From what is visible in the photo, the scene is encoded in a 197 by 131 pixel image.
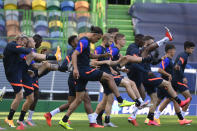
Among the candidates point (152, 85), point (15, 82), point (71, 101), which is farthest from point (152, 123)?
point (15, 82)

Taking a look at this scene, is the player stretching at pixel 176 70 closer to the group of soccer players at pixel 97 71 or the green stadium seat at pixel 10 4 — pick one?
the group of soccer players at pixel 97 71

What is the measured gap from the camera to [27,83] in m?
12.6

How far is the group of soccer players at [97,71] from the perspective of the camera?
37.8ft

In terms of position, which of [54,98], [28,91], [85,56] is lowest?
[54,98]

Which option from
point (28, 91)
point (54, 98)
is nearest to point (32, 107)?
point (28, 91)

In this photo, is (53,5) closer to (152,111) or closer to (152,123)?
(152,111)

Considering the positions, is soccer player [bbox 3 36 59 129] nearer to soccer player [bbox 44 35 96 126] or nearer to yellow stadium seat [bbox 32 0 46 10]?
soccer player [bbox 44 35 96 126]

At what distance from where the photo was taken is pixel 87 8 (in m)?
28.4

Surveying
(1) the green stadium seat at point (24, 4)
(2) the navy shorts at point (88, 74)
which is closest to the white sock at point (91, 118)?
(2) the navy shorts at point (88, 74)

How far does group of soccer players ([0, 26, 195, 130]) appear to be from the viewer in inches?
453

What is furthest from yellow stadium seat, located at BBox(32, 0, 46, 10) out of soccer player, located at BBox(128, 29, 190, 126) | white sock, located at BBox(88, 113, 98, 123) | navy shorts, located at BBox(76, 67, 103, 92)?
navy shorts, located at BBox(76, 67, 103, 92)

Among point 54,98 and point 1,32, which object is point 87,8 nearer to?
point 1,32

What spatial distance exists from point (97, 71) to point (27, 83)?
208cm

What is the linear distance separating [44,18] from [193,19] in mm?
8785
